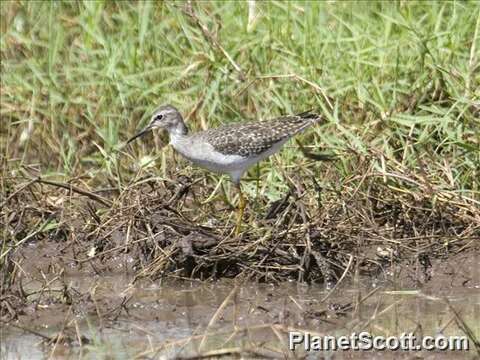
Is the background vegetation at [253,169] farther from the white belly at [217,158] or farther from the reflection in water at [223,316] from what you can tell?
the white belly at [217,158]

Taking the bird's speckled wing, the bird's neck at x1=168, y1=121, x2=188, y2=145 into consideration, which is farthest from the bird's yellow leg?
the bird's neck at x1=168, y1=121, x2=188, y2=145

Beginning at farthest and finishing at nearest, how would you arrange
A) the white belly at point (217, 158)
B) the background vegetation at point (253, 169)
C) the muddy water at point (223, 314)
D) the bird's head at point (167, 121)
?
the bird's head at point (167, 121) < the white belly at point (217, 158) < the background vegetation at point (253, 169) < the muddy water at point (223, 314)

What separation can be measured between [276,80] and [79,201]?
1.79 metres

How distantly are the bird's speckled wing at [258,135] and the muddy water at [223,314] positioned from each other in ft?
3.44

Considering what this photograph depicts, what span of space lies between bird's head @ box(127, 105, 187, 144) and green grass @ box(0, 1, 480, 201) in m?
0.34

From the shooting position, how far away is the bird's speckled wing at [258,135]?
28.9ft

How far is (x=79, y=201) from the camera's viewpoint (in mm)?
9258

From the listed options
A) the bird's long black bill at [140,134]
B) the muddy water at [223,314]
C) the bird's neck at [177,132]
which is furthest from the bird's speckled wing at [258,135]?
the muddy water at [223,314]

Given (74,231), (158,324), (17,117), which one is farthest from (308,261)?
(17,117)

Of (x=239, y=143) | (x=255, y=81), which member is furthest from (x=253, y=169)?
(x=239, y=143)

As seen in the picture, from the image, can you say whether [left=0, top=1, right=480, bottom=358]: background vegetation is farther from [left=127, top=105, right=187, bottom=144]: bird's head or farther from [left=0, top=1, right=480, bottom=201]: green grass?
[left=127, top=105, right=187, bottom=144]: bird's head

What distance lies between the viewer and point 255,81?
31.8ft

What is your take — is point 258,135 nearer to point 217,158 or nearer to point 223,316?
point 217,158

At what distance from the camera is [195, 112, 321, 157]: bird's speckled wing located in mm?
8797
